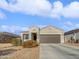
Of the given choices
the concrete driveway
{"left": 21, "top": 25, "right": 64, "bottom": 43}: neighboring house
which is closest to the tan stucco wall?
{"left": 21, "top": 25, "right": 64, "bottom": 43}: neighboring house

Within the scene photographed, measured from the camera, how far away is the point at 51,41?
76.8m

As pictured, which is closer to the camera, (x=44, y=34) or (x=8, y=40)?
(x=44, y=34)

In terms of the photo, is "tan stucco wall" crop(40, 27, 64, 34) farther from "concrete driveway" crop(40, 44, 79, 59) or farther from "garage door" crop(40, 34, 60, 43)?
"concrete driveway" crop(40, 44, 79, 59)

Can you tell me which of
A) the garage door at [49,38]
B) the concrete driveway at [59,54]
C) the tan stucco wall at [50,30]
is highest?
the tan stucco wall at [50,30]

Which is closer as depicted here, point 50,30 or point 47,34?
point 50,30

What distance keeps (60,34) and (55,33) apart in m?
1.71

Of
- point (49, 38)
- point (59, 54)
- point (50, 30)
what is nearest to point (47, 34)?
point (49, 38)

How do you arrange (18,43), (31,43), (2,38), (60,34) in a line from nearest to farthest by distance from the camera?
(31,43) → (18,43) → (60,34) → (2,38)

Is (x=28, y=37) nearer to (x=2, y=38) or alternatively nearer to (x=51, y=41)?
(x=51, y=41)

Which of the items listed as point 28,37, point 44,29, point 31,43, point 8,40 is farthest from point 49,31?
point 31,43

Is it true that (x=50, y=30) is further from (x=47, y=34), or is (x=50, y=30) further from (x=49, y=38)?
(x=49, y=38)

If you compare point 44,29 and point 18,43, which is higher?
point 44,29

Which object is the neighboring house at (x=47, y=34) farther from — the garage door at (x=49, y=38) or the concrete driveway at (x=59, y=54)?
the concrete driveway at (x=59, y=54)

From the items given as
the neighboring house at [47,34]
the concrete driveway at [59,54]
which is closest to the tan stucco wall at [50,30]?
the neighboring house at [47,34]
